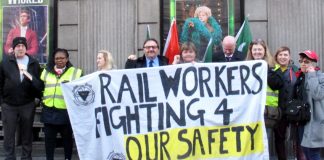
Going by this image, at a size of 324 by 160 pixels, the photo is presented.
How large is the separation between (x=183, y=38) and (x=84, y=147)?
389 cm

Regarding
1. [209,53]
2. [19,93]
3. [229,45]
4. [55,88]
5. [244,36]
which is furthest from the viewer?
[209,53]

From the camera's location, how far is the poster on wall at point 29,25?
33.6ft

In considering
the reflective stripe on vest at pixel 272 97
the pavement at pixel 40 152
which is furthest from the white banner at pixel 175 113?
the pavement at pixel 40 152

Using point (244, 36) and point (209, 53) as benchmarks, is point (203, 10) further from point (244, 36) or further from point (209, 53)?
point (244, 36)

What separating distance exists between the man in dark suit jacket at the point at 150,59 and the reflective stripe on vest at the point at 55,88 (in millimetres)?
846

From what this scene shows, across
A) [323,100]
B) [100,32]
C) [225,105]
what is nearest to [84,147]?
[225,105]

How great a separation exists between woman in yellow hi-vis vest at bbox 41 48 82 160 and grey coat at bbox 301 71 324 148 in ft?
10.6

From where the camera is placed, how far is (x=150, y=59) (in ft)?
24.1

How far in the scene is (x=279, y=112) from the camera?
7008mm

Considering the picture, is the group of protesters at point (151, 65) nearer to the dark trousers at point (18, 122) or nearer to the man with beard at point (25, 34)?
the dark trousers at point (18, 122)

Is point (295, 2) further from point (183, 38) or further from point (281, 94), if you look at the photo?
point (281, 94)

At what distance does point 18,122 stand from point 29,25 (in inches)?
116

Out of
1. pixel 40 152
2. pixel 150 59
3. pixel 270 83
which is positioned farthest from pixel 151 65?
pixel 40 152

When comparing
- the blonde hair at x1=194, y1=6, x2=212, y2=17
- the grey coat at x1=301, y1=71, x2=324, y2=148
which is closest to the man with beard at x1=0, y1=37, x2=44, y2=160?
the blonde hair at x1=194, y1=6, x2=212, y2=17
